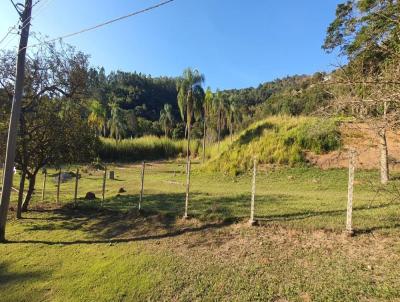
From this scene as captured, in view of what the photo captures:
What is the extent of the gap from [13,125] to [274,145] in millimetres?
14618

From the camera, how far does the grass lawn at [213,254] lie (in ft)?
18.4

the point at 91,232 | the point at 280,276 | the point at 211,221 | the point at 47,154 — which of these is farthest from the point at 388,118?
the point at 47,154

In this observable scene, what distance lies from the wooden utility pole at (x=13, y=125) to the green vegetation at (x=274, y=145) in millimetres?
12437

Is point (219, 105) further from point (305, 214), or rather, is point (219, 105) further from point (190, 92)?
point (305, 214)

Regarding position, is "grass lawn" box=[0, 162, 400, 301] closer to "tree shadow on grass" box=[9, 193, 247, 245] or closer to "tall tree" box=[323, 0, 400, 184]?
"tree shadow on grass" box=[9, 193, 247, 245]

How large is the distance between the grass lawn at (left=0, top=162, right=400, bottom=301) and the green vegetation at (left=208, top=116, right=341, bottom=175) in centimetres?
813

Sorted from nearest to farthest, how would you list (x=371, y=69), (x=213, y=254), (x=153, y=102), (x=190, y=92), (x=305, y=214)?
1. (x=371, y=69)
2. (x=213, y=254)
3. (x=305, y=214)
4. (x=190, y=92)
5. (x=153, y=102)

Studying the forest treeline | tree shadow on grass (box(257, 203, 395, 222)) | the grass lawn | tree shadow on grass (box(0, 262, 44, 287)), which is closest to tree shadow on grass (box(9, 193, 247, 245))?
the grass lawn

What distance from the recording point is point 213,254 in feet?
23.8

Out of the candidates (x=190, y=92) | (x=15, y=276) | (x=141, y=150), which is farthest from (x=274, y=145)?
(x=141, y=150)

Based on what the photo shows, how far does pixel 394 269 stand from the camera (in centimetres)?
541

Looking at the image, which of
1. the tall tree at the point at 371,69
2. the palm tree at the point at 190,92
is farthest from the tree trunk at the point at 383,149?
the palm tree at the point at 190,92

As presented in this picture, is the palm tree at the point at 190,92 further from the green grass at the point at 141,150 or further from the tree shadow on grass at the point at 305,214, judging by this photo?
the tree shadow on grass at the point at 305,214

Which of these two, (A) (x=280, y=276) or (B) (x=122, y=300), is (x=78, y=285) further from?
(A) (x=280, y=276)
